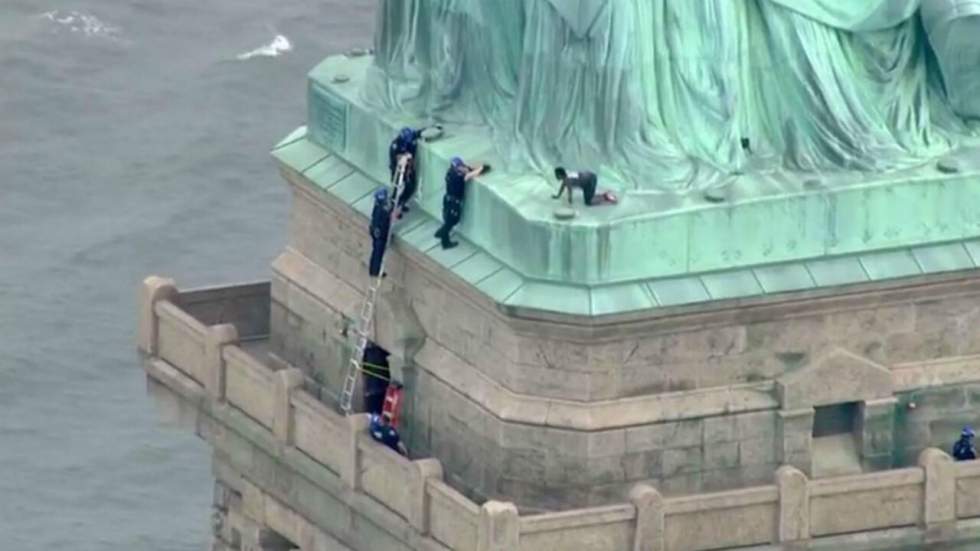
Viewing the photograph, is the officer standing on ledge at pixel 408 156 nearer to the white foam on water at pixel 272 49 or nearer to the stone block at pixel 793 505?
the stone block at pixel 793 505

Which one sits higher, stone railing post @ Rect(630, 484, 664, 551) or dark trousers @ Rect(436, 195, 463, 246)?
dark trousers @ Rect(436, 195, 463, 246)

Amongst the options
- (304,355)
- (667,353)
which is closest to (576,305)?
(667,353)

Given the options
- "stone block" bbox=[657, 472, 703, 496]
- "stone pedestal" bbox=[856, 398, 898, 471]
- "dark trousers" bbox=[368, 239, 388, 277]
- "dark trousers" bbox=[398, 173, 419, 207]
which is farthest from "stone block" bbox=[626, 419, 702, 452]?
"dark trousers" bbox=[398, 173, 419, 207]

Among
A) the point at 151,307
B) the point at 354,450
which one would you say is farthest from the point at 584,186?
the point at 151,307

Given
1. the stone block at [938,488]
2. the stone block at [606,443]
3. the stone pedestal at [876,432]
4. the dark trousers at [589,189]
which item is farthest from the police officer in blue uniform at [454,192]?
the stone block at [938,488]

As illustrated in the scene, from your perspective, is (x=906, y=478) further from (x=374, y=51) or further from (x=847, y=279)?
(x=374, y=51)

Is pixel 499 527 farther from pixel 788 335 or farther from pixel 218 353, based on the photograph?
pixel 218 353

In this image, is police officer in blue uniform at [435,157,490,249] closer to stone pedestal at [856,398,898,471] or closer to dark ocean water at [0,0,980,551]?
stone pedestal at [856,398,898,471]
